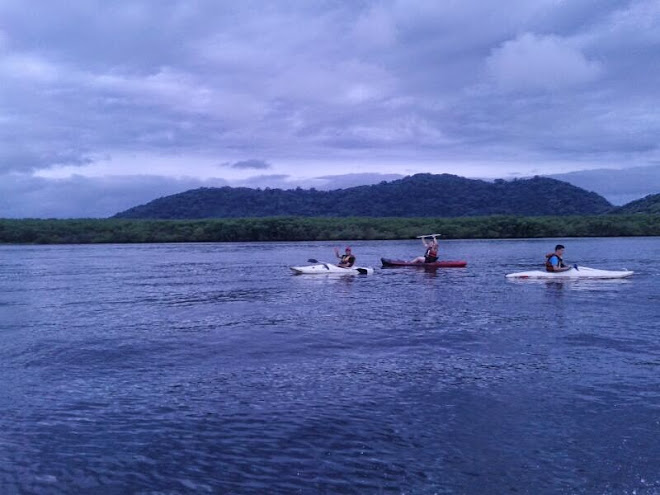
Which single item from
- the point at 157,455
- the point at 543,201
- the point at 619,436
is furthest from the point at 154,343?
the point at 543,201

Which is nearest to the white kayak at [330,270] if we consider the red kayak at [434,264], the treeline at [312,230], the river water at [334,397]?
the red kayak at [434,264]

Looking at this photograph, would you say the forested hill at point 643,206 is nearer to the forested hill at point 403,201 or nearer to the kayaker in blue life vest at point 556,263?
the forested hill at point 403,201

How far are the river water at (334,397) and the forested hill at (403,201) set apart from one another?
11556cm

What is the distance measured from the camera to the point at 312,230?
255 feet

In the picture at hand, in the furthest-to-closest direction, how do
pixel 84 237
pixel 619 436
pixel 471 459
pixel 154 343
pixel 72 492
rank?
1. pixel 84 237
2. pixel 154 343
3. pixel 619 436
4. pixel 471 459
5. pixel 72 492

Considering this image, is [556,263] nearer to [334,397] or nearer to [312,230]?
[334,397]

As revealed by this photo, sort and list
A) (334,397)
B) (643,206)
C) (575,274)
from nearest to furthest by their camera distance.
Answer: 1. (334,397)
2. (575,274)
3. (643,206)

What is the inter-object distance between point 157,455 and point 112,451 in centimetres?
61

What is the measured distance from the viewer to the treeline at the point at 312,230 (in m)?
76.8

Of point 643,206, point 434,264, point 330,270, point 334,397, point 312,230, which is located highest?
point 643,206

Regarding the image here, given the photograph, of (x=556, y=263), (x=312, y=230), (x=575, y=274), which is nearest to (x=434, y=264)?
(x=556, y=263)

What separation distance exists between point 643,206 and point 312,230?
3001 inches

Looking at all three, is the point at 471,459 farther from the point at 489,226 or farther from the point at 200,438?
the point at 489,226

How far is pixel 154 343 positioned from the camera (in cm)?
1493
